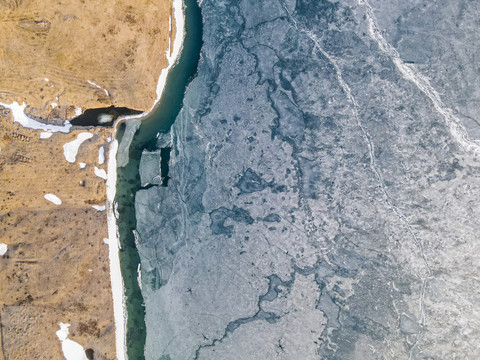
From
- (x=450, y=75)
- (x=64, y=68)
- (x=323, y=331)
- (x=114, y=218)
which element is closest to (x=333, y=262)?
(x=323, y=331)

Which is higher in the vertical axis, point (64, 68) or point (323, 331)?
point (64, 68)

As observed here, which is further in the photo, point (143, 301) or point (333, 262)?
point (143, 301)

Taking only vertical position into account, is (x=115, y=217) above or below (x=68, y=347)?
above

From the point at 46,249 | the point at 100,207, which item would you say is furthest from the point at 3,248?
the point at 100,207

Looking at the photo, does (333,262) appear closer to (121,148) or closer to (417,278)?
(417,278)

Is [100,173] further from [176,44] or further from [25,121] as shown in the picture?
[176,44]

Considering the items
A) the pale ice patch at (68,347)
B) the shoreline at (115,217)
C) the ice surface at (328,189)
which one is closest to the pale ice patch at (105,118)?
the shoreline at (115,217)

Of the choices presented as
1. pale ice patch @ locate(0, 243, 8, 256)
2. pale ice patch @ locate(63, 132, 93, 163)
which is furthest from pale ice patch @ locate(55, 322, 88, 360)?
pale ice patch @ locate(63, 132, 93, 163)

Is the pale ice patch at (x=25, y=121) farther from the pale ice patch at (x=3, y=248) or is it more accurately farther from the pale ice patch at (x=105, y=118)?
the pale ice patch at (x=3, y=248)
